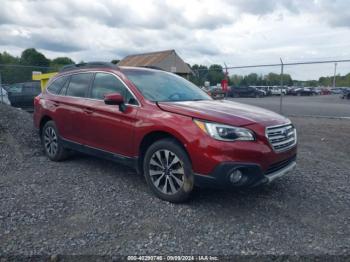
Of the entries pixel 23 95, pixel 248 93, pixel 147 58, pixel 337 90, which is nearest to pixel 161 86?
pixel 23 95

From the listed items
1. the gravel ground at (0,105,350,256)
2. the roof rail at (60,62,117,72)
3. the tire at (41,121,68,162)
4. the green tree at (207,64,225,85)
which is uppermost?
the green tree at (207,64,225,85)

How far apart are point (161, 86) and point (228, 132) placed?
1.61 meters

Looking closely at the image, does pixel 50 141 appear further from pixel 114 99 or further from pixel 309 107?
pixel 309 107

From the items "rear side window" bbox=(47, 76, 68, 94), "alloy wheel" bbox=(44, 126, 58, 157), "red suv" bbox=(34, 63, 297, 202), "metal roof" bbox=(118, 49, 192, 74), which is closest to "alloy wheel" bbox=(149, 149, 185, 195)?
"red suv" bbox=(34, 63, 297, 202)

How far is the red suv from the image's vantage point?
3395mm

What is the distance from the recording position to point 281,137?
12.3 feet

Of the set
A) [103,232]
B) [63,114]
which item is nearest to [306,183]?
[103,232]

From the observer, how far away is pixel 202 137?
3426 millimetres

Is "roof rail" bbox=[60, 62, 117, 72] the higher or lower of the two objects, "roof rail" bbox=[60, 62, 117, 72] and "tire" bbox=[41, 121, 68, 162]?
the higher

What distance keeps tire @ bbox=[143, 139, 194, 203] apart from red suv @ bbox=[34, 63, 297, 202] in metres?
0.01

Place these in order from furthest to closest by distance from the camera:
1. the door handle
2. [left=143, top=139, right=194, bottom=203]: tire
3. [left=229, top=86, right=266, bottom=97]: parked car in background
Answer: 1. [left=229, top=86, right=266, bottom=97]: parked car in background
2. the door handle
3. [left=143, top=139, right=194, bottom=203]: tire

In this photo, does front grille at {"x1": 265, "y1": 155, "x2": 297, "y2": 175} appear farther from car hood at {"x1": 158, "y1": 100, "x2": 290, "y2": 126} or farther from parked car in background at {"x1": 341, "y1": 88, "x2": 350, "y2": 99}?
parked car in background at {"x1": 341, "y1": 88, "x2": 350, "y2": 99}

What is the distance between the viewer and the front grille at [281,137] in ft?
11.8

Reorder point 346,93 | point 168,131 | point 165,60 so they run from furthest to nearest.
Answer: point 346,93, point 165,60, point 168,131
